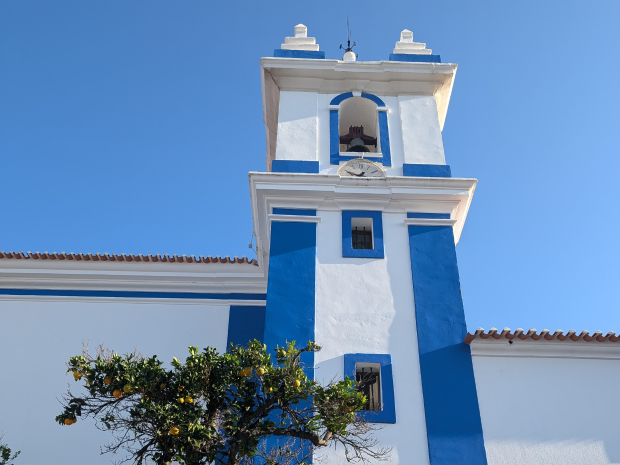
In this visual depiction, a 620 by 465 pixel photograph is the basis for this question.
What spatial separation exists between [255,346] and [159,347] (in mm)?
5574

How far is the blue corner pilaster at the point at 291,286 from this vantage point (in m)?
9.88

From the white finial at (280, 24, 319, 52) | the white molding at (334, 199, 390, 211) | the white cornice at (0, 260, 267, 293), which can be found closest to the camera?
the white molding at (334, 199, 390, 211)

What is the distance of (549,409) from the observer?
31.1 feet

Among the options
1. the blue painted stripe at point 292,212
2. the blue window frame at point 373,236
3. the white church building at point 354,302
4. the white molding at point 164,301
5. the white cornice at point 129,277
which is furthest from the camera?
the white cornice at point 129,277

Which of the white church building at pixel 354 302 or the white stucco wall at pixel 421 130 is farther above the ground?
the white stucco wall at pixel 421 130

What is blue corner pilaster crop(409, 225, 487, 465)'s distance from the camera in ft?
29.5

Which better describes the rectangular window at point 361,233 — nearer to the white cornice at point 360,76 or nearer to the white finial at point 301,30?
the white cornice at point 360,76

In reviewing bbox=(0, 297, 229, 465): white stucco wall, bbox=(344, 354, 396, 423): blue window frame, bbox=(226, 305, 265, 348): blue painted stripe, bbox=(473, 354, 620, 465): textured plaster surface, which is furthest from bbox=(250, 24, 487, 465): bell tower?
bbox=(0, 297, 229, 465): white stucco wall

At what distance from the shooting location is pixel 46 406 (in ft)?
37.5

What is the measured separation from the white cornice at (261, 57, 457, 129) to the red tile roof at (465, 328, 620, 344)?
228 inches

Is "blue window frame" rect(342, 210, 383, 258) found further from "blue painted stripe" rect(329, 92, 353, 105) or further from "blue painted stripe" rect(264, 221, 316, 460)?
"blue painted stripe" rect(329, 92, 353, 105)

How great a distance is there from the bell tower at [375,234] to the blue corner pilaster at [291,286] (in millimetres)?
19

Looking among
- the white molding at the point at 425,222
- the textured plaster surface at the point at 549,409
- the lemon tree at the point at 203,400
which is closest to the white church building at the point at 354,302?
the textured plaster surface at the point at 549,409

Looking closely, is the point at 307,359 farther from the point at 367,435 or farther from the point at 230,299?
the point at 230,299
